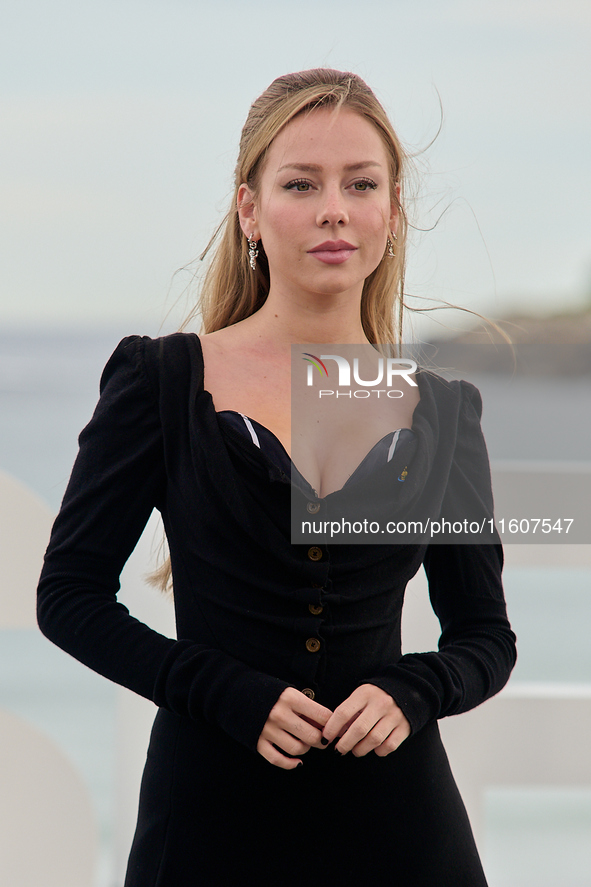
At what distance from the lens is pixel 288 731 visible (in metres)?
0.79

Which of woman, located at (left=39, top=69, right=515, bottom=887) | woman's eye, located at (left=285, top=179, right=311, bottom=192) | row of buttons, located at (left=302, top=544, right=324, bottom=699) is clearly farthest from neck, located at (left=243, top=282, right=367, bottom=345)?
row of buttons, located at (left=302, top=544, right=324, bottom=699)

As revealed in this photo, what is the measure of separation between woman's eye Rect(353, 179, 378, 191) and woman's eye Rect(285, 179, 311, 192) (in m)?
0.05

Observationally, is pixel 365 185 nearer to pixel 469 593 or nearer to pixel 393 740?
pixel 469 593

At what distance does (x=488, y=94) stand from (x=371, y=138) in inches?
695

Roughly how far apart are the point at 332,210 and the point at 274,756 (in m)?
0.55

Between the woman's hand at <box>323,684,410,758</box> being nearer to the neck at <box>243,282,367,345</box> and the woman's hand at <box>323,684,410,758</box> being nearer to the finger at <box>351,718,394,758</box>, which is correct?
the finger at <box>351,718,394,758</box>

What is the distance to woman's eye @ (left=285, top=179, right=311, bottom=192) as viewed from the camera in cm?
93

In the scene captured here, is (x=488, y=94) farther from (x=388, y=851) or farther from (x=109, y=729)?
(x=388, y=851)

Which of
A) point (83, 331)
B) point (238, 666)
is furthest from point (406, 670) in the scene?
point (83, 331)

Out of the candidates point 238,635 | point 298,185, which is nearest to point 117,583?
point 238,635

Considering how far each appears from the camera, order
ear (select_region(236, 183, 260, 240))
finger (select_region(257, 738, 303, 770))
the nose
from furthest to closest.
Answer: ear (select_region(236, 183, 260, 240)) → the nose → finger (select_region(257, 738, 303, 770))

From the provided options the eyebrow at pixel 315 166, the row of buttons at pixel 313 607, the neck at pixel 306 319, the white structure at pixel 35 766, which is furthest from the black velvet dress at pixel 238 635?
the white structure at pixel 35 766

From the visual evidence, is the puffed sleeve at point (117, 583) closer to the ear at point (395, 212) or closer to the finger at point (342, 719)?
the finger at point (342, 719)

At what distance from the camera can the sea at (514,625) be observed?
2.39m
